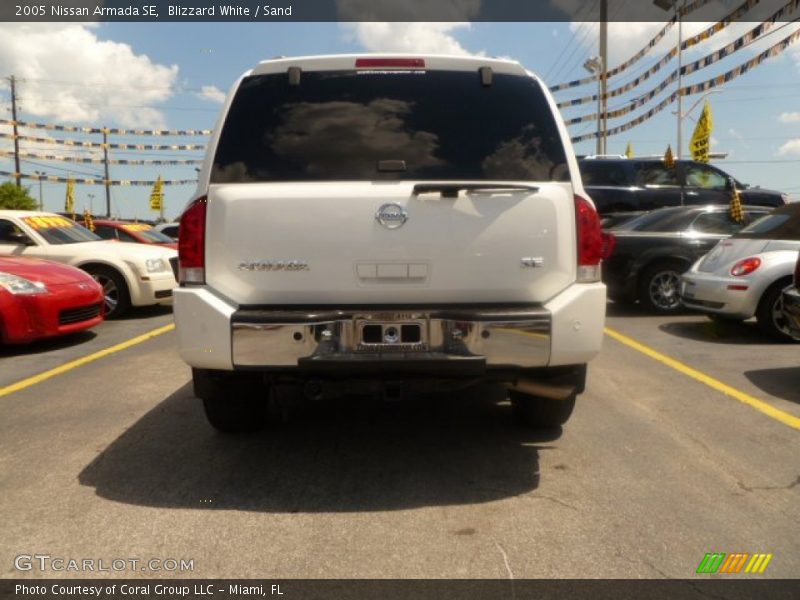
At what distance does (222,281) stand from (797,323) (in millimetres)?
4509

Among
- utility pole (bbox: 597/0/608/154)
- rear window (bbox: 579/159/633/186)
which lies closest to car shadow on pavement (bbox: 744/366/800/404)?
rear window (bbox: 579/159/633/186)

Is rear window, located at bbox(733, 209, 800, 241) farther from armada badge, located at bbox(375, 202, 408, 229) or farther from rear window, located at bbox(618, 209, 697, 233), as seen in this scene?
armada badge, located at bbox(375, 202, 408, 229)

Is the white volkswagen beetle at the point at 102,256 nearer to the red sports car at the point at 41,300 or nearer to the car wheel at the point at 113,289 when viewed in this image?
the car wheel at the point at 113,289

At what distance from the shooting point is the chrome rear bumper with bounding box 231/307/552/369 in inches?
126

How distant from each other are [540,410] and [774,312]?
4574mm

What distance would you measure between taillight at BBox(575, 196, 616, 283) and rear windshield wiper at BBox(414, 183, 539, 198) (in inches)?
12.3

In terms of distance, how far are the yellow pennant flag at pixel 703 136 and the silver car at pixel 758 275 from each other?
47.3 feet

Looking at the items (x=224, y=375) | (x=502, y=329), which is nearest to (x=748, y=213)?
(x=502, y=329)

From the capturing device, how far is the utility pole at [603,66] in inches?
1208

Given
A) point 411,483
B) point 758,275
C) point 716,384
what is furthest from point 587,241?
point 758,275

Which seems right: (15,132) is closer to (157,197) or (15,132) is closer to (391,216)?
(157,197)

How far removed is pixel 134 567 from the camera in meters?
2.67

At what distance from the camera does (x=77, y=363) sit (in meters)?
6.64
